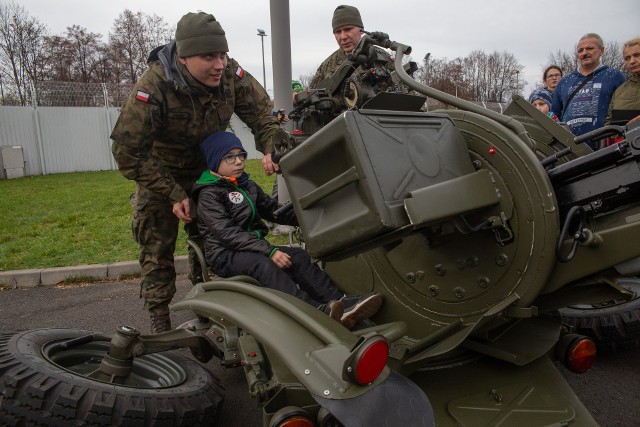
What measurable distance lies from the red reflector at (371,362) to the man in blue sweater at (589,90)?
171 inches

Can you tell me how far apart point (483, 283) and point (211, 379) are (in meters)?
1.49

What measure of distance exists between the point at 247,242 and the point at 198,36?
1.42 metres

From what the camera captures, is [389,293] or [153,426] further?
[389,293]

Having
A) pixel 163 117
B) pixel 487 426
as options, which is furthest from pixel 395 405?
pixel 163 117

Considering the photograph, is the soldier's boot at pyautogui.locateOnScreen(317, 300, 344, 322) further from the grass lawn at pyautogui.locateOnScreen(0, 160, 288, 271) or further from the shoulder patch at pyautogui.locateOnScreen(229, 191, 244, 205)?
the grass lawn at pyautogui.locateOnScreen(0, 160, 288, 271)

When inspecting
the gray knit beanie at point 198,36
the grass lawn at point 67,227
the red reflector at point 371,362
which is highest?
the gray knit beanie at point 198,36

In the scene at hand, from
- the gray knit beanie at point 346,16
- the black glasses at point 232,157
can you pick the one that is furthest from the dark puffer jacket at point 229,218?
the gray knit beanie at point 346,16

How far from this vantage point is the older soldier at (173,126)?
141 inches

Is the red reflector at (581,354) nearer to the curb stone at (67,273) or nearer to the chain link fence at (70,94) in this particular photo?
the curb stone at (67,273)

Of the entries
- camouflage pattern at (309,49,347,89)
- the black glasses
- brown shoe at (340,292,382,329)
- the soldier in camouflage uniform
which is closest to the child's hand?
brown shoe at (340,292,382,329)

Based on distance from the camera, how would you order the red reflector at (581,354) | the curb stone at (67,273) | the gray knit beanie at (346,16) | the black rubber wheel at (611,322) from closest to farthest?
the red reflector at (581,354) < the black rubber wheel at (611,322) < the gray knit beanie at (346,16) < the curb stone at (67,273)

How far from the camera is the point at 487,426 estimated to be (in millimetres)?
2096

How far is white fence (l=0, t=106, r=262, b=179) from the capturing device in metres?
18.5

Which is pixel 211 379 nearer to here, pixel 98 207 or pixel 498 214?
pixel 498 214
